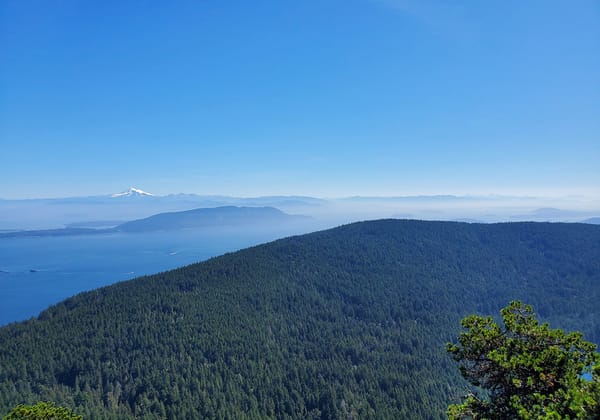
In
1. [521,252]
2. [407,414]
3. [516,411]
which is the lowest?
[407,414]

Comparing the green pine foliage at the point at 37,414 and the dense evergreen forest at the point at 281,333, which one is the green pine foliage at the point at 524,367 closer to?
the green pine foliage at the point at 37,414

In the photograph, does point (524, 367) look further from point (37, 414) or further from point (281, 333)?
point (281, 333)

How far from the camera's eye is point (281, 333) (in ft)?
342

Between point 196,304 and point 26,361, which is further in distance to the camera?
point 196,304

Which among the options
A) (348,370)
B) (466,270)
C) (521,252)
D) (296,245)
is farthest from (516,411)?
(521,252)

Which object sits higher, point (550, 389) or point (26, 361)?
point (550, 389)

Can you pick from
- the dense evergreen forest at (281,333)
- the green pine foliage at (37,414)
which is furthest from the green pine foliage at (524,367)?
the dense evergreen forest at (281,333)

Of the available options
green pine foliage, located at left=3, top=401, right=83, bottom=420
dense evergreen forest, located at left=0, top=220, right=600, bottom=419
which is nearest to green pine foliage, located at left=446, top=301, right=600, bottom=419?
green pine foliage, located at left=3, top=401, right=83, bottom=420

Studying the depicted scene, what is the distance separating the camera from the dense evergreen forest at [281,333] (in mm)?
71062

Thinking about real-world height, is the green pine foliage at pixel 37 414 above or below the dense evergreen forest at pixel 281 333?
above

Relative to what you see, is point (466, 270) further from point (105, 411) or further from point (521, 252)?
point (105, 411)

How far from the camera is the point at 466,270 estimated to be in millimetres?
178875

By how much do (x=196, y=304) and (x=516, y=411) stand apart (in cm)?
10870

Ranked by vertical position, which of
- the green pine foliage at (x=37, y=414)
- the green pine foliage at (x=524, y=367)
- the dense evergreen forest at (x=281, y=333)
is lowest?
the dense evergreen forest at (x=281, y=333)
